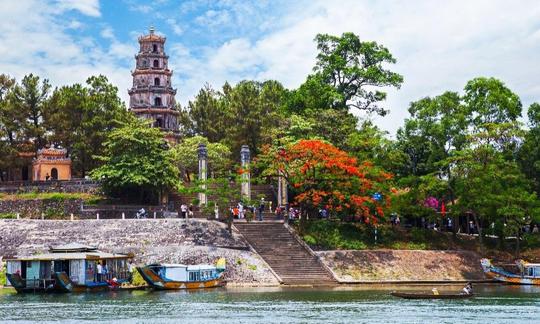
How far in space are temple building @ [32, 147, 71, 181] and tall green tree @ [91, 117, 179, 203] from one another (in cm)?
927

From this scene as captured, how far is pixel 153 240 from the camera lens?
185ft

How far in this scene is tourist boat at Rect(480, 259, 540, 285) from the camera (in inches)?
2208

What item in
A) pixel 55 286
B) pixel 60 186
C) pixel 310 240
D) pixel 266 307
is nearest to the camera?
pixel 266 307

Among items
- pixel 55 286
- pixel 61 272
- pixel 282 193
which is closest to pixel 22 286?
pixel 55 286

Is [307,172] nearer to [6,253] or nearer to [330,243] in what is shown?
[330,243]

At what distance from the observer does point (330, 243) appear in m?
59.8

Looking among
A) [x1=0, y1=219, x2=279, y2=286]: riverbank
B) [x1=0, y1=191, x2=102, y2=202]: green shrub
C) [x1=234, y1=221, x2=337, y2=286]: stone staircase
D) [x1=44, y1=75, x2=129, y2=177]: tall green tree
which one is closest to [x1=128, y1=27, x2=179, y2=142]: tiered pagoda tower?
[x1=44, y1=75, x2=129, y2=177]: tall green tree

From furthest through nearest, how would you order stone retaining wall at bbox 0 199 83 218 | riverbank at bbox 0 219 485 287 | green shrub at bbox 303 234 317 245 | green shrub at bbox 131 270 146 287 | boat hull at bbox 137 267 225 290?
stone retaining wall at bbox 0 199 83 218 → green shrub at bbox 303 234 317 245 → riverbank at bbox 0 219 485 287 → green shrub at bbox 131 270 146 287 → boat hull at bbox 137 267 225 290

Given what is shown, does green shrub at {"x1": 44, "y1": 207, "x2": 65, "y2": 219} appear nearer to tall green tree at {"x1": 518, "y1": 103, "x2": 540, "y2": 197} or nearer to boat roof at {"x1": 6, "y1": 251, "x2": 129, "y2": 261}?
boat roof at {"x1": 6, "y1": 251, "x2": 129, "y2": 261}

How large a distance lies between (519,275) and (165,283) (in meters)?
23.3

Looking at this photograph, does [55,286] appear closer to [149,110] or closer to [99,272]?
[99,272]

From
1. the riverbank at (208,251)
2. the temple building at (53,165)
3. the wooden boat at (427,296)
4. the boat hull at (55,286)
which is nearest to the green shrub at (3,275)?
the riverbank at (208,251)

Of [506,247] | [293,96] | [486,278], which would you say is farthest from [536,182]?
[293,96]

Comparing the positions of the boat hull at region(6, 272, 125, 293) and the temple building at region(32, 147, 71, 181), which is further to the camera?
the temple building at region(32, 147, 71, 181)
